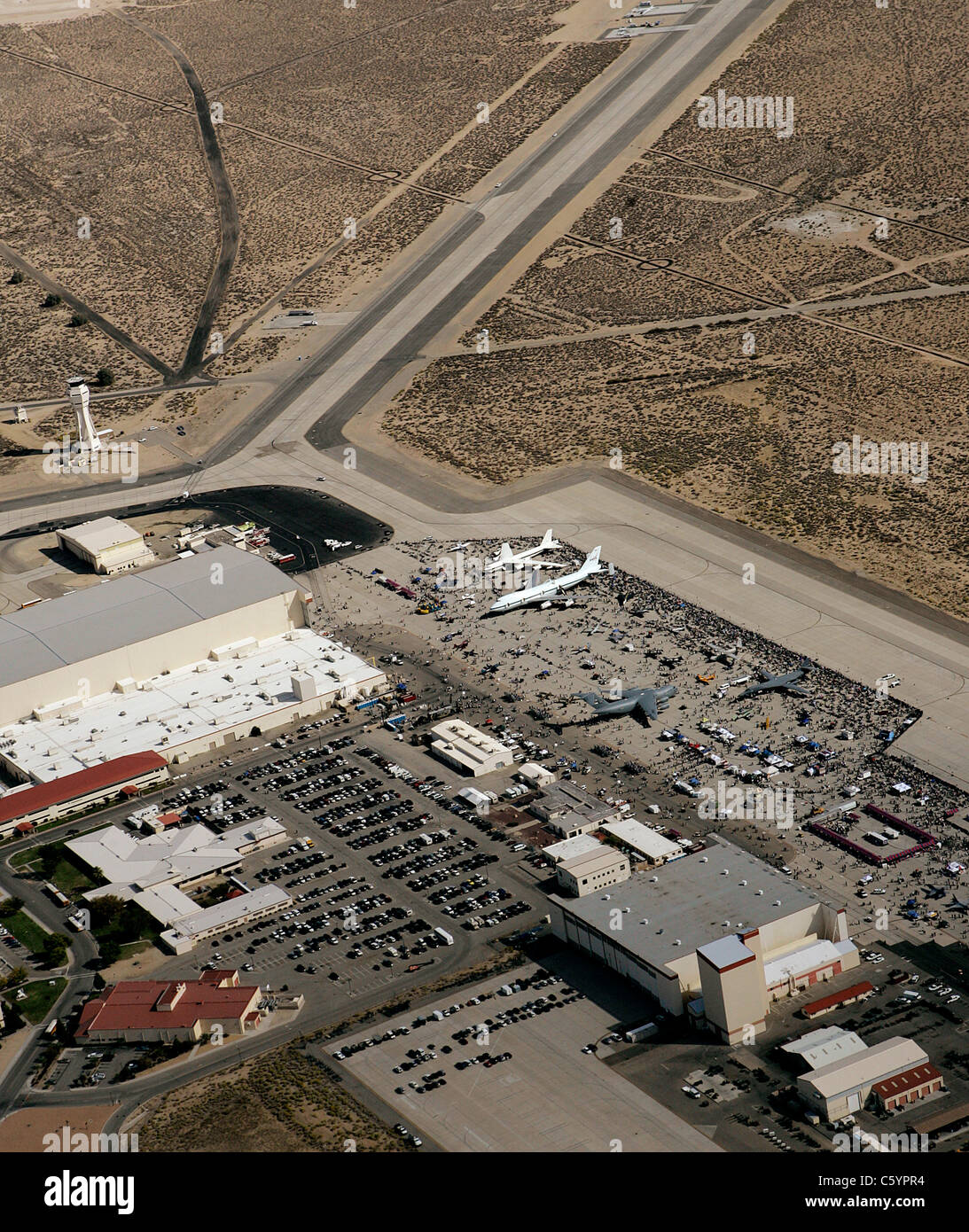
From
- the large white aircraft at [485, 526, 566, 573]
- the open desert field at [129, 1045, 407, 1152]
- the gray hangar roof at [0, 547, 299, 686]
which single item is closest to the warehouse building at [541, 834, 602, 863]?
the open desert field at [129, 1045, 407, 1152]

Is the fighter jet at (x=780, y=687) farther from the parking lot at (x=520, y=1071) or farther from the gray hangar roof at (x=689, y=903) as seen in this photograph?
the parking lot at (x=520, y=1071)

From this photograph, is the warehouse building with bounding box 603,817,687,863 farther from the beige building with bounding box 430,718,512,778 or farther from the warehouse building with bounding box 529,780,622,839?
the beige building with bounding box 430,718,512,778

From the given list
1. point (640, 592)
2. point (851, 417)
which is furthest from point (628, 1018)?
point (851, 417)

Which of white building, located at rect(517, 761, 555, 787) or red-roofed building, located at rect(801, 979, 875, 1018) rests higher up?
white building, located at rect(517, 761, 555, 787)

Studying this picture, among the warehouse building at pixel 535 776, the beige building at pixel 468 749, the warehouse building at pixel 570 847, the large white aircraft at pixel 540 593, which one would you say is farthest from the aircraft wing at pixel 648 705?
the large white aircraft at pixel 540 593

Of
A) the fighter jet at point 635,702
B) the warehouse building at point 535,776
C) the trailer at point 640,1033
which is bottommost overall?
the trailer at point 640,1033
